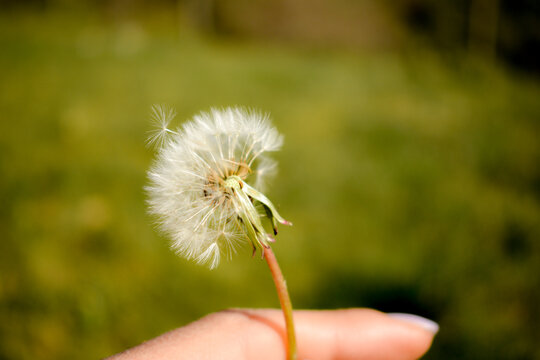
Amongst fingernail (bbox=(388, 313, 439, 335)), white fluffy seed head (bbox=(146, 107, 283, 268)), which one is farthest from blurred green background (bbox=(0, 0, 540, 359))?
white fluffy seed head (bbox=(146, 107, 283, 268))

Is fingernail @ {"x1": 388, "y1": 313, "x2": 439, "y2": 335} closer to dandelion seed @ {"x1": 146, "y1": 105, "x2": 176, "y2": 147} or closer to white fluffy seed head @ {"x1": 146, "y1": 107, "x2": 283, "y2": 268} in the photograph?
white fluffy seed head @ {"x1": 146, "y1": 107, "x2": 283, "y2": 268}

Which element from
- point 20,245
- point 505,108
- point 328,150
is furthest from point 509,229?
point 20,245

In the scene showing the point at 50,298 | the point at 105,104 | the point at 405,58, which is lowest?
the point at 50,298

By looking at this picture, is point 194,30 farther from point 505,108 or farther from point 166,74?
point 505,108

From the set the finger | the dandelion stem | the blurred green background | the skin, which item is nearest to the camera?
the dandelion stem

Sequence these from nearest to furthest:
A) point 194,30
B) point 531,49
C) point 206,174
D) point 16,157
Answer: point 206,174
point 16,157
point 531,49
point 194,30

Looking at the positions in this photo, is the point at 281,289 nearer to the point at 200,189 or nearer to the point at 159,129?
the point at 200,189

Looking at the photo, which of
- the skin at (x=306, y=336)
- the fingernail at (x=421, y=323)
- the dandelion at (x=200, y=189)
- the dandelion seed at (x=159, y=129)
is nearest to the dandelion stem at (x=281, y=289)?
the dandelion at (x=200, y=189)
